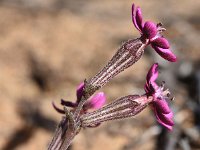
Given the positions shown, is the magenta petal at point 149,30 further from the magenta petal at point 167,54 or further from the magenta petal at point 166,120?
the magenta petal at point 166,120

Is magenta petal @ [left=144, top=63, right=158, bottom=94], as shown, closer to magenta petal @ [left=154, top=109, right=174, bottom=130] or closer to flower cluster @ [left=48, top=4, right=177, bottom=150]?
flower cluster @ [left=48, top=4, right=177, bottom=150]

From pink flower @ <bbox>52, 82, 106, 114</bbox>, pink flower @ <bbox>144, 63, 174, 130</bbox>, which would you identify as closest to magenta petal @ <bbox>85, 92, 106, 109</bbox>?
pink flower @ <bbox>52, 82, 106, 114</bbox>

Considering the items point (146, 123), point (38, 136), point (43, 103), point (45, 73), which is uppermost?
point (45, 73)

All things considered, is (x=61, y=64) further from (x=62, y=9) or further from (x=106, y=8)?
(x=106, y=8)

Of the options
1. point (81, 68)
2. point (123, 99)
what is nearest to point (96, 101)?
point (123, 99)

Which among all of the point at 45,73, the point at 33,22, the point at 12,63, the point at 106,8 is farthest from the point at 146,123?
the point at 106,8

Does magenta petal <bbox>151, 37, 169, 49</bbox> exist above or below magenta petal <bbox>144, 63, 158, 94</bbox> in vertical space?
above

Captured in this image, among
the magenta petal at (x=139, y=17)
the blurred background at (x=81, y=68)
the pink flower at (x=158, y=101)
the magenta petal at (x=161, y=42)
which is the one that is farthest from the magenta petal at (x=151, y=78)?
the blurred background at (x=81, y=68)
